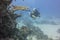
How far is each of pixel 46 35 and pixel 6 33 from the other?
1554 millimetres

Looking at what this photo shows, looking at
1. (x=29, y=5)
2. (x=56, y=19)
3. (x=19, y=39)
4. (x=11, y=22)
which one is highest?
(x=29, y=5)

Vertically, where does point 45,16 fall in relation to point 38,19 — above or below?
above

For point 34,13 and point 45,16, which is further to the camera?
point 45,16

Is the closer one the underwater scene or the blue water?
the underwater scene

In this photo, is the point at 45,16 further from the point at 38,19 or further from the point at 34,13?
the point at 34,13

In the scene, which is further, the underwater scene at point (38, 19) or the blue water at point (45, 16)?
the blue water at point (45, 16)

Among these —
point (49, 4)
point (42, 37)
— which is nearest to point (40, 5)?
point (49, 4)

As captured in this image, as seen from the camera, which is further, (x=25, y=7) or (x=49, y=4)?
(x=49, y=4)

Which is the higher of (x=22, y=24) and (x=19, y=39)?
(x=22, y=24)

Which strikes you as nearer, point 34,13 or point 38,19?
point 34,13

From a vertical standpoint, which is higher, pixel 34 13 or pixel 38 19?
pixel 34 13

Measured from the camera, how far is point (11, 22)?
398cm

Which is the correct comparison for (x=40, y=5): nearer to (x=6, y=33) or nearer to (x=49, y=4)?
(x=49, y=4)

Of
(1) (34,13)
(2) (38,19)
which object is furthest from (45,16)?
(1) (34,13)
